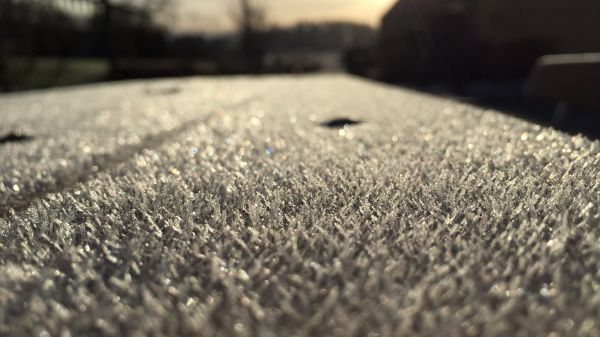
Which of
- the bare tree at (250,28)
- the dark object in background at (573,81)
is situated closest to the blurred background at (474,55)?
the dark object in background at (573,81)

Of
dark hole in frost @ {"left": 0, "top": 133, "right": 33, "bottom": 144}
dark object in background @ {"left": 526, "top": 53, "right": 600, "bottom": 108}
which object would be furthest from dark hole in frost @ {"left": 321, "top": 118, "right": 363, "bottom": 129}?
dark object in background @ {"left": 526, "top": 53, "right": 600, "bottom": 108}

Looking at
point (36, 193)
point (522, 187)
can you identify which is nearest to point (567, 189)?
point (522, 187)

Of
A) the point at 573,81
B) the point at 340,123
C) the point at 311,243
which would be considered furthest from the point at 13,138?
Answer: the point at 573,81

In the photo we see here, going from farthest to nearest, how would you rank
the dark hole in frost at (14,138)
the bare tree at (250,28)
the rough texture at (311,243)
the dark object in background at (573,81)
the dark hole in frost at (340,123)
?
the bare tree at (250,28)
the dark object in background at (573,81)
the dark hole in frost at (340,123)
the dark hole in frost at (14,138)
the rough texture at (311,243)

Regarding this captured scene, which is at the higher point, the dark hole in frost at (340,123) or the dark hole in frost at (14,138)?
the dark hole in frost at (340,123)

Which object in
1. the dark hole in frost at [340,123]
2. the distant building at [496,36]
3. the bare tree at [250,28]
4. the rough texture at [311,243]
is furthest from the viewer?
the bare tree at [250,28]

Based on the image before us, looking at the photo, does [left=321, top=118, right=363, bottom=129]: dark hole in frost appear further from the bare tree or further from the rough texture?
the bare tree

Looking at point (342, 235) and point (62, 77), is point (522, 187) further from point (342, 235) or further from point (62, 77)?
point (62, 77)

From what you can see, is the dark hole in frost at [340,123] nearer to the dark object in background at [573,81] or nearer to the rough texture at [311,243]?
the rough texture at [311,243]
